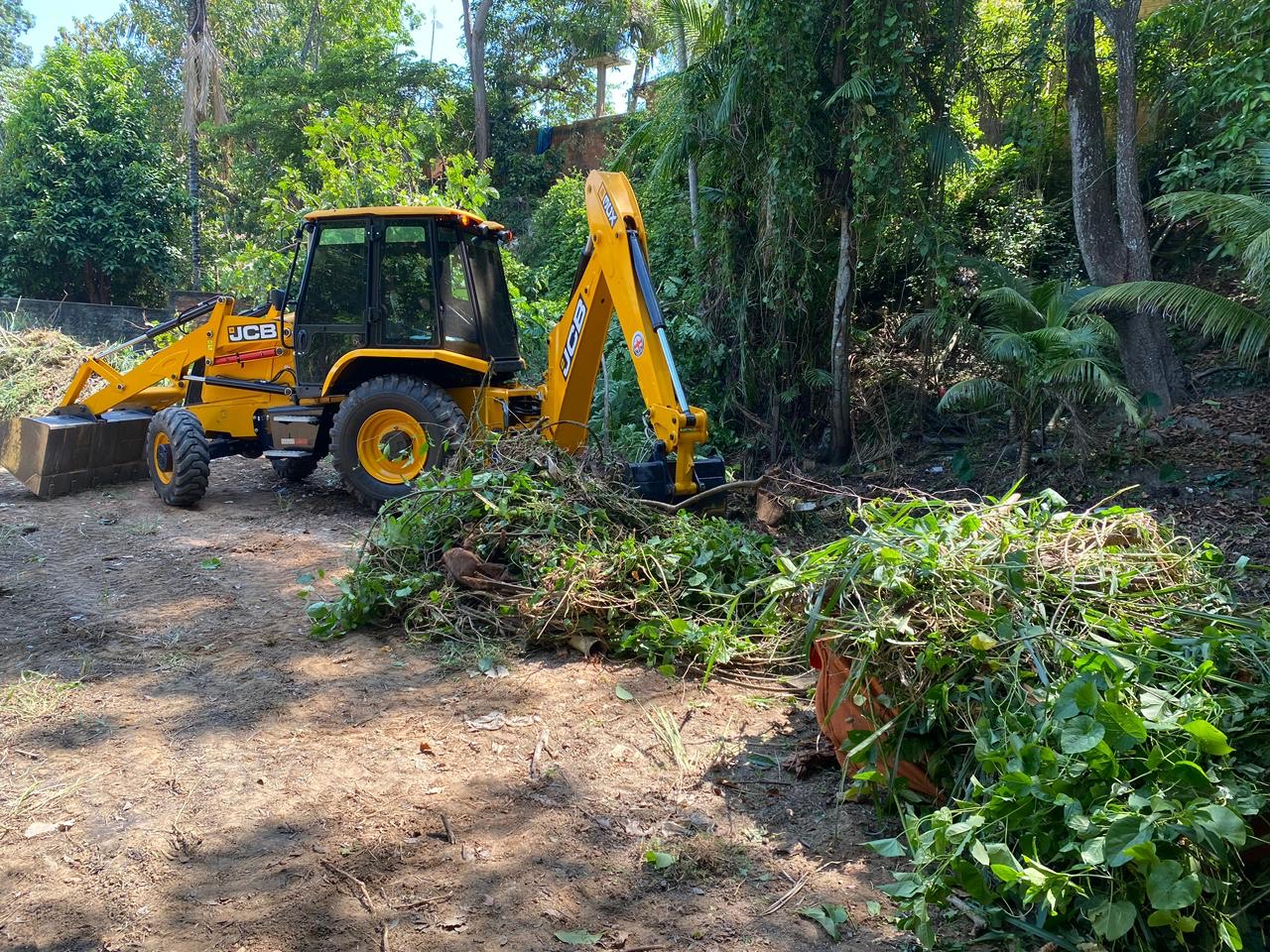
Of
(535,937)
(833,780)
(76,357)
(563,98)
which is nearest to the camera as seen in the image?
(535,937)

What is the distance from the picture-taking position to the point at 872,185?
8820 millimetres

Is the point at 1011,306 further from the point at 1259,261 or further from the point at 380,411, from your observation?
the point at 380,411

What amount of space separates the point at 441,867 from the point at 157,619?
3.24m

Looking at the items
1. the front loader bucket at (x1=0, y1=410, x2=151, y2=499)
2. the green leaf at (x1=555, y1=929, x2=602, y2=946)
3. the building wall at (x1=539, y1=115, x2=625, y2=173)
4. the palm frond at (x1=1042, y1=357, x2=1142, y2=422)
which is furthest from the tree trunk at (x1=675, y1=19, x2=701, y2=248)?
the building wall at (x1=539, y1=115, x2=625, y2=173)

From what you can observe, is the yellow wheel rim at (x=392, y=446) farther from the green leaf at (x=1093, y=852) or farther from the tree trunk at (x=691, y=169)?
the green leaf at (x=1093, y=852)

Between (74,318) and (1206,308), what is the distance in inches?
615

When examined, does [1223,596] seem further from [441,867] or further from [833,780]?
[441,867]

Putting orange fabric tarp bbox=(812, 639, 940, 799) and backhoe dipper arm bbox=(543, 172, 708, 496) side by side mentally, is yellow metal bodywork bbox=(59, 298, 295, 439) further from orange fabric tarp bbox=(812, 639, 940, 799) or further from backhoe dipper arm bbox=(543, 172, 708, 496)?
orange fabric tarp bbox=(812, 639, 940, 799)

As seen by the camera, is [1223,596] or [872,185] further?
[872,185]

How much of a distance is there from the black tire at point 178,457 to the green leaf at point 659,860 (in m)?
6.50

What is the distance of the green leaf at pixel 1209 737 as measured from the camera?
2.34 meters

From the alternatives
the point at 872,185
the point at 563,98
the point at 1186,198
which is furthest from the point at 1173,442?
the point at 563,98

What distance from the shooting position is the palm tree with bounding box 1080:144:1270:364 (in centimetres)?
684

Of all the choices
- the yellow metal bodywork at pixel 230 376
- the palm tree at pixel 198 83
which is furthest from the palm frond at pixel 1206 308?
the palm tree at pixel 198 83
